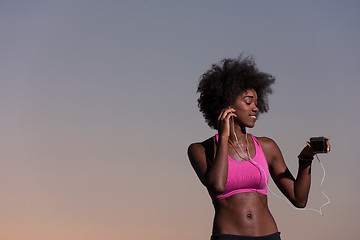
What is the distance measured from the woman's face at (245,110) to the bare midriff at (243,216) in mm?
621

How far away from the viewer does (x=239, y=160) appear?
4566mm

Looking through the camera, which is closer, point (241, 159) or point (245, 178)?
point (245, 178)

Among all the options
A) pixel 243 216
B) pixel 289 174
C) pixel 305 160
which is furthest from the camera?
pixel 289 174

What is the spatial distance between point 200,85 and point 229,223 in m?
1.55

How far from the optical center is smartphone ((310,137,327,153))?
4316 millimetres

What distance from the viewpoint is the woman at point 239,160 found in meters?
4.28

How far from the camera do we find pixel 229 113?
4.61m

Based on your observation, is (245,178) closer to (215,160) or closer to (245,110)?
(215,160)

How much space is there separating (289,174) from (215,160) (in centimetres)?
77

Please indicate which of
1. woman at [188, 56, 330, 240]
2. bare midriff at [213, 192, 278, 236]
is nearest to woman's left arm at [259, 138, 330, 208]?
woman at [188, 56, 330, 240]

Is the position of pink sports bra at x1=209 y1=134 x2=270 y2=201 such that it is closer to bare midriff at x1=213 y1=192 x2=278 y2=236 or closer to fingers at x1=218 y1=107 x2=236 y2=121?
bare midriff at x1=213 y1=192 x2=278 y2=236

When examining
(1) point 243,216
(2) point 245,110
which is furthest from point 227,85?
(1) point 243,216

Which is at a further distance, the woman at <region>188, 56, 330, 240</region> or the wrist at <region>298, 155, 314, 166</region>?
the wrist at <region>298, 155, 314, 166</region>

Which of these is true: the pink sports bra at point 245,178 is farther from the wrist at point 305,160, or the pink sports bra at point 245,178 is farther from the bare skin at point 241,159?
the wrist at point 305,160
